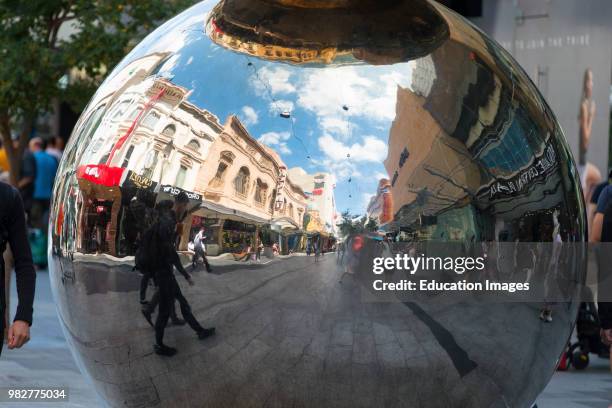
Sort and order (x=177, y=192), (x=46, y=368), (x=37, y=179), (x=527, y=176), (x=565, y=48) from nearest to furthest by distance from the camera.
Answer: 1. (x=177, y=192)
2. (x=527, y=176)
3. (x=46, y=368)
4. (x=565, y=48)
5. (x=37, y=179)

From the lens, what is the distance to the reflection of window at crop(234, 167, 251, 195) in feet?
13.3

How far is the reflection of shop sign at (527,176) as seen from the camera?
4.26 metres

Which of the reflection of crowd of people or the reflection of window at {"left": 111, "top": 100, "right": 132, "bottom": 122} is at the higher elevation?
the reflection of crowd of people

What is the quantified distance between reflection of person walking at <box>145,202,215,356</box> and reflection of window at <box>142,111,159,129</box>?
0.37m

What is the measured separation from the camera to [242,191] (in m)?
4.07

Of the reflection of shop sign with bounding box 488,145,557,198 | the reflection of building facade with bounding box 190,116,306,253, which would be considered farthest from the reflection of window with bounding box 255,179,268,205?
the reflection of shop sign with bounding box 488,145,557,198

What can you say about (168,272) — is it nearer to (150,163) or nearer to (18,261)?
(150,163)

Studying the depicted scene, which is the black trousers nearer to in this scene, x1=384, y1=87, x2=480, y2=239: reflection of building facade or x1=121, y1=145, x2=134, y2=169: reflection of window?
x1=121, y1=145, x2=134, y2=169: reflection of window

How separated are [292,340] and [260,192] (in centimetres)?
55

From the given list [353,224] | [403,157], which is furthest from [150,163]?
[403,157]

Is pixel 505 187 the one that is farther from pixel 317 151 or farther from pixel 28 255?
pixel 28 255

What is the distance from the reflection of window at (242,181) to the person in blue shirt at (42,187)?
12805 millimetres

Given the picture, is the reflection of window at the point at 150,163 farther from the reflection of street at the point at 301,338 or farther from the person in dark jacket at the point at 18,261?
the person in dark jacket at the point at 18,261

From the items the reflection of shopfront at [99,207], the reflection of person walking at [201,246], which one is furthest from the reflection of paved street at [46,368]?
the reflection of person walking at [201,246]
